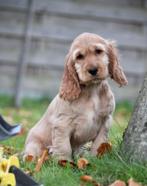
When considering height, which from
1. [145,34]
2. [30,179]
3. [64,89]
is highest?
[145,34]

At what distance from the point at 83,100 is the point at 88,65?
40 cm

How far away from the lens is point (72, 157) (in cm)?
550

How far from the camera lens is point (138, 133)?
504 cm

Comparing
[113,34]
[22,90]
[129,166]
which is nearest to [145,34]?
[113,34]

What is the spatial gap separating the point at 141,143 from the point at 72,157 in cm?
75

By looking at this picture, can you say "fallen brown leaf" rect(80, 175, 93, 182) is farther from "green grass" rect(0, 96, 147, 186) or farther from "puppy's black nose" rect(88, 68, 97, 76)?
"puppy's black nose" rect(88, 68, 97, 76)

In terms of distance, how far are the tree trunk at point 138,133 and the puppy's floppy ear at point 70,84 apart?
0.49m

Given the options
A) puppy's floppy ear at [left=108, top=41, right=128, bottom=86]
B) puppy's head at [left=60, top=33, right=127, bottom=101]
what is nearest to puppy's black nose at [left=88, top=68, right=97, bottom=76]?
puppy's head at [left=60, top=33, right=127, bottom=101]

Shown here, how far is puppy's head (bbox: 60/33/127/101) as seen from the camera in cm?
509

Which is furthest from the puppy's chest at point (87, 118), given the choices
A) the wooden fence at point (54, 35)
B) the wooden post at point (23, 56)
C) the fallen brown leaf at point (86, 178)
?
the wooden fence at point (54, 35)

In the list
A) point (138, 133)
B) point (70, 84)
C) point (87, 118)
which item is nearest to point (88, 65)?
point (70, 84)

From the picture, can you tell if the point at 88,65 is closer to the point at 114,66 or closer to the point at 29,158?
the point at 114,66

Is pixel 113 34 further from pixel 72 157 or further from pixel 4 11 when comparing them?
pixel 72 157

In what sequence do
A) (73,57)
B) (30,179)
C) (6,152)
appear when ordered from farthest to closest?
(6,152)
(73,57)
(30,179)
